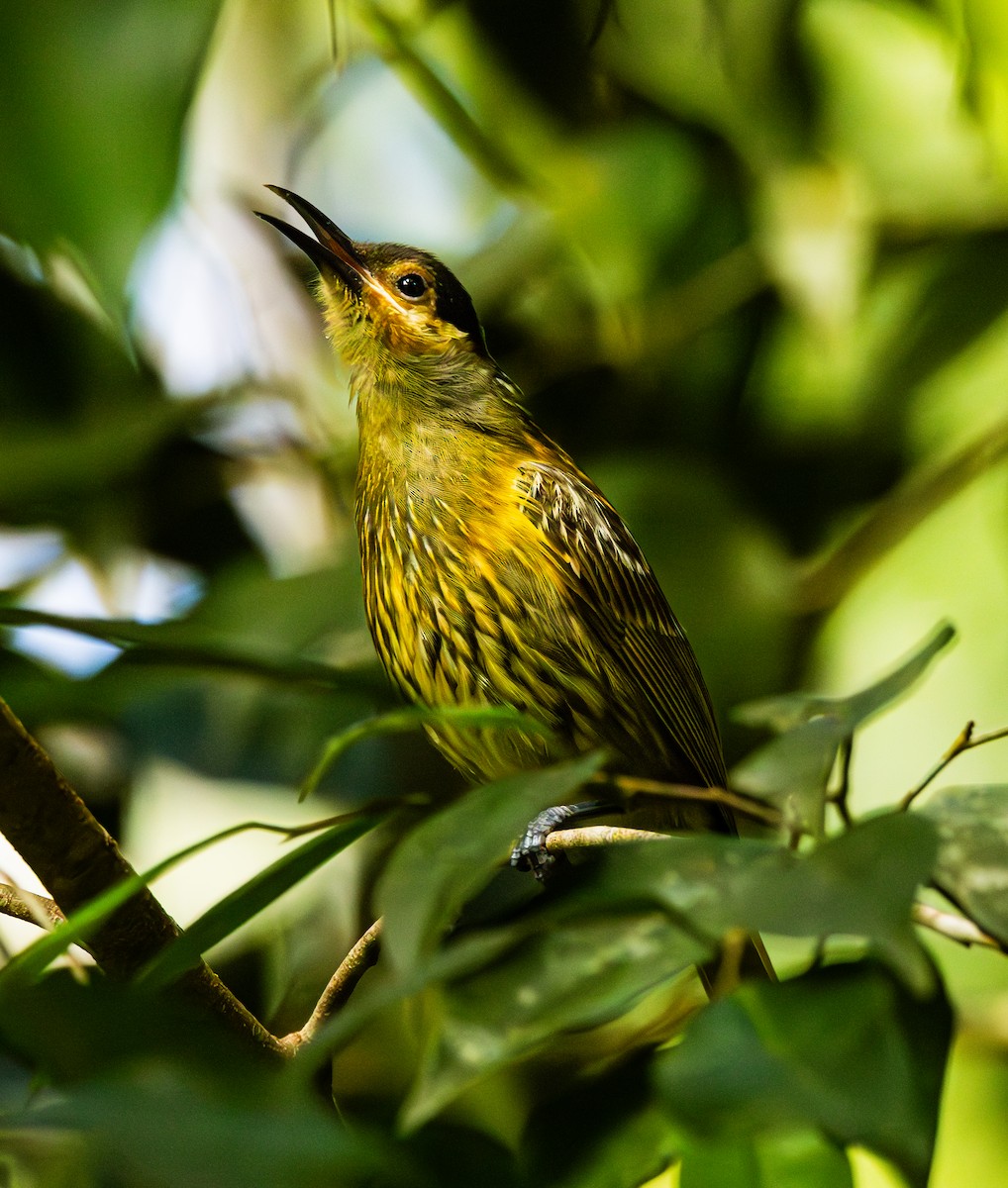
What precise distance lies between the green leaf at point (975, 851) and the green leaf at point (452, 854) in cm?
35

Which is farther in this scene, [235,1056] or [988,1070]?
[988,1070]

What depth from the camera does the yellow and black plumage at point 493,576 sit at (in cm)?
293

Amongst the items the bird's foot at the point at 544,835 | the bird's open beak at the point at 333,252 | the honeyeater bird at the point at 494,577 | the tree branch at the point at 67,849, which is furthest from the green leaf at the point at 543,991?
the bird's open beak at the point at 333,252

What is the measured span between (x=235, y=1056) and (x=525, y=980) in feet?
→ 0.89

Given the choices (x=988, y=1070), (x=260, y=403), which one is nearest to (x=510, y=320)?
(x=260, y=403)

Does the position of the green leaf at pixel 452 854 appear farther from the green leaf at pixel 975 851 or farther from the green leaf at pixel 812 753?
the green leaf at pixel 975 851

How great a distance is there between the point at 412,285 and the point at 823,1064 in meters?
2.59

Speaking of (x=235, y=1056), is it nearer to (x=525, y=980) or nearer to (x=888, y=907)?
(x=525, y=980)

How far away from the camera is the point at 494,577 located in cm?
292

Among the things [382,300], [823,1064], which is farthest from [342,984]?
[382,300]

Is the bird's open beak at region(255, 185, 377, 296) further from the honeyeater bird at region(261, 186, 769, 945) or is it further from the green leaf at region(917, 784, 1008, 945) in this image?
the green leaf at region(917, 784, 1008, 945)

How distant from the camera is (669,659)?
10.5 feet

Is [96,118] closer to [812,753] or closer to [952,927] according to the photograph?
[812,753]

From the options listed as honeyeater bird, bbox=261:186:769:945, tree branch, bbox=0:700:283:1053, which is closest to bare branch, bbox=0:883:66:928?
tree branch, bbox=0:700:283:1053
